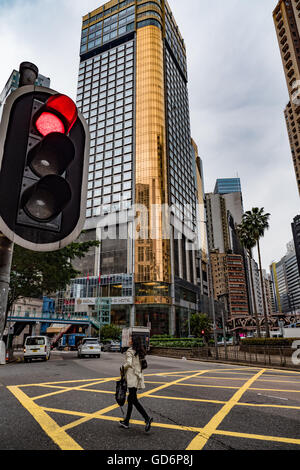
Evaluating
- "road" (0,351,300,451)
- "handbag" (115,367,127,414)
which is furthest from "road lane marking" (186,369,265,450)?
"handbag" (115,367,127,414)

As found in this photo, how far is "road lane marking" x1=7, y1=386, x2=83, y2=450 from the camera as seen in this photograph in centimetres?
387

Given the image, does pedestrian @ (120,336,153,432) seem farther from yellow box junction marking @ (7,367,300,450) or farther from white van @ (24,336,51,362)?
white van @ (24,336,51,362)

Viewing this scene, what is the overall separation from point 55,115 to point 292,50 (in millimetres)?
81060

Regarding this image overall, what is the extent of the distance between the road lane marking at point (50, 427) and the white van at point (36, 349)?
14.0 meters

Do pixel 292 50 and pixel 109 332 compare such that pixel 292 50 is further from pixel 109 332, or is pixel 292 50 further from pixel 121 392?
pixel 121 392

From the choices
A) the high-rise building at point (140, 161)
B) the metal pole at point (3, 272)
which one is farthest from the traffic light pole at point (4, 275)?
the high-rise building at point (140, 161)

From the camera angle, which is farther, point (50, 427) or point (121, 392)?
point (121, 392)

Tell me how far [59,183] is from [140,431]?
4278 mm

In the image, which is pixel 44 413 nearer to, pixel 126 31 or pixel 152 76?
pixel 152 76

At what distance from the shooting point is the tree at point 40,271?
18188 mm

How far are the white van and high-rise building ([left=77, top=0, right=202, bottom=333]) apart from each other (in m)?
47.4

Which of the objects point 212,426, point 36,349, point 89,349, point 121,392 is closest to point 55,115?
point 121,392

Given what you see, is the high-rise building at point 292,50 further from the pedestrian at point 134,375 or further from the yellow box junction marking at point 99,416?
the pedestrian at point 134,375

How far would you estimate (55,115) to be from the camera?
2137 millimetres
